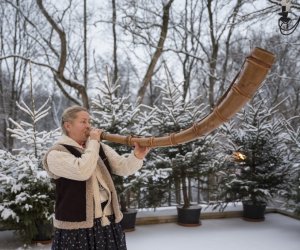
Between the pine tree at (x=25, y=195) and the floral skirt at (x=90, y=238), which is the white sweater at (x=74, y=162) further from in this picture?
the pine tree at (x=25, y=195)

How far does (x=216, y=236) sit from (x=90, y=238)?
323 centimetres

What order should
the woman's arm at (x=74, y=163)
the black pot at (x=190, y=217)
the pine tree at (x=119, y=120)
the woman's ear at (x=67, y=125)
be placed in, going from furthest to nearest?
the black pot at (x=190, y=217) → the pine tree at (x=119, y=120) → the woman's ear at (x=67, y=125) → the woman's arm at (x=74, y=163)

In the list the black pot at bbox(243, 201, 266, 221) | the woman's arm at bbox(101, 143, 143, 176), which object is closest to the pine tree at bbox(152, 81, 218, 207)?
the black pot at bbox(243, 201, 266, 221)

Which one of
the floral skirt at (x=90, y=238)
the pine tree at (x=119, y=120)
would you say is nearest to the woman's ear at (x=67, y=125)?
the floral skirt at (x=90, y=238)

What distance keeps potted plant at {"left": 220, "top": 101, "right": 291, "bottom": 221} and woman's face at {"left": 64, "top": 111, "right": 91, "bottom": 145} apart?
3.97 metres

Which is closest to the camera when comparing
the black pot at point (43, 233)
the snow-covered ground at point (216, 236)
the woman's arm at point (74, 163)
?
the woman's arm at point (74, 163)

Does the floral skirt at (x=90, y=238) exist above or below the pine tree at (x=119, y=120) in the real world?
below

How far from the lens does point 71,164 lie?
6.53 feet

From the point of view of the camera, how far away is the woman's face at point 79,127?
2.20m

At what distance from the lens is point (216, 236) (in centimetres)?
501

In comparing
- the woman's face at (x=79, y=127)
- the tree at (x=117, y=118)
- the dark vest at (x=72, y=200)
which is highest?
the tree at (x=117, y=118)

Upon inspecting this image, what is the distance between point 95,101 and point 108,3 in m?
7.17

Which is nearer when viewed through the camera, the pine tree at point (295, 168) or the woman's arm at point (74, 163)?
the woman's arm at point (74, 163)

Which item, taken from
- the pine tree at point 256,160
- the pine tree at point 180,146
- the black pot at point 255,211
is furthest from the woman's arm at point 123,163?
the black pot at point 255,211
